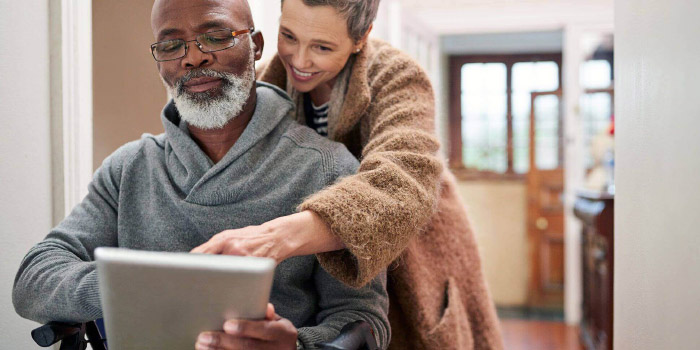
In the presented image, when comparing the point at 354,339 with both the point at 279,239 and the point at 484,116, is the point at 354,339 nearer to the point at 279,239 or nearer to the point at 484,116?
the point at 279,239

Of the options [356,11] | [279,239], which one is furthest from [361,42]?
[279,239]

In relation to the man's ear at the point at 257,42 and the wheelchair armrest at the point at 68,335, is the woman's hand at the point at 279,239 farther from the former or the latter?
the man's ear at the point at 257,42

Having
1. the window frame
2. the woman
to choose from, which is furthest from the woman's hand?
the window frame

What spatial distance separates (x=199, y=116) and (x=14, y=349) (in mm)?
743

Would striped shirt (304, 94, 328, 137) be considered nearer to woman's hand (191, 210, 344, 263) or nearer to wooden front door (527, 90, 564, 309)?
woman's hand (191, 210, 344, 263)

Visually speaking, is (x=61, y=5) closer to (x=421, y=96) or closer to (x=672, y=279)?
(x=421, y=96)

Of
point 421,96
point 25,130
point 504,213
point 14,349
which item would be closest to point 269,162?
point 421,96

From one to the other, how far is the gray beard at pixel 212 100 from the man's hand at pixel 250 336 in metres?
0.53

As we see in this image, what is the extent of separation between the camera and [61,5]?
1.59 metres

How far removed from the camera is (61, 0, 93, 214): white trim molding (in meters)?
1.61

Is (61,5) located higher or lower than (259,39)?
higher

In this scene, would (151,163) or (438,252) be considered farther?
(438,252)

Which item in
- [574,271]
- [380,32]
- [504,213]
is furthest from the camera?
[504,213]

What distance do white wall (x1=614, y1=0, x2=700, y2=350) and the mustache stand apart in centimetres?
84
